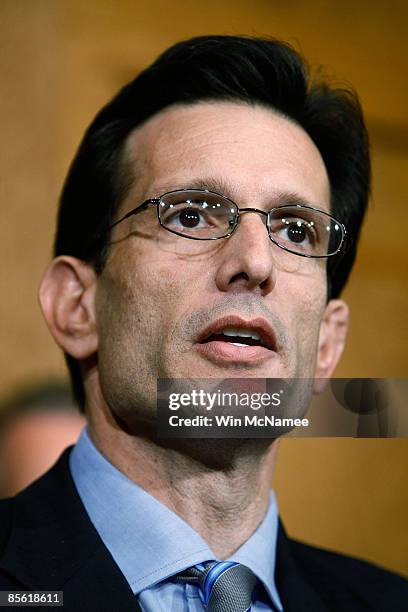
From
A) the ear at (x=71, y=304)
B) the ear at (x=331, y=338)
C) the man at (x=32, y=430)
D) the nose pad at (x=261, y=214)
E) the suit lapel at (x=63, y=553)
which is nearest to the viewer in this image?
the suit lapel at (x=63, y=553)

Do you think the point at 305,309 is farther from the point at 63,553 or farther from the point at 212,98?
the point at 63,553

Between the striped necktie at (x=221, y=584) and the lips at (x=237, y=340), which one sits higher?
the lips at (x=237, y=340)

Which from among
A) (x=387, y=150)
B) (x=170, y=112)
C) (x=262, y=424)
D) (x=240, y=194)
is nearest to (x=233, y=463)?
(x=262, y=424)

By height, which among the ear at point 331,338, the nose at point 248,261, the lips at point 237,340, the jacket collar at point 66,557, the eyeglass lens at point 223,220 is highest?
the eyeglass lens at point 223,220

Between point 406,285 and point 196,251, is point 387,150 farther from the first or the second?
point 196,251

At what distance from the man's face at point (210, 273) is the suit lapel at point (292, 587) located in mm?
305

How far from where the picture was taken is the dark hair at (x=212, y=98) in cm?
134

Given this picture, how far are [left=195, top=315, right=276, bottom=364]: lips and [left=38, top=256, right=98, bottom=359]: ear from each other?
25 cm

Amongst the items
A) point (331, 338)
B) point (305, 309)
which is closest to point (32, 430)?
point (331, 338)

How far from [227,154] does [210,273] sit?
19 centimetres

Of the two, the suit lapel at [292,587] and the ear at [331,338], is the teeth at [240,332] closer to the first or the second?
the ear at [331,338]

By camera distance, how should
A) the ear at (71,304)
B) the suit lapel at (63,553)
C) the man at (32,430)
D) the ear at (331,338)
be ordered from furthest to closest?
the man at (32,430) → the ear at (331,338) → the ear at (71,304) → the suit lapel at (63,553)

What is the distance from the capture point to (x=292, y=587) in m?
1.27

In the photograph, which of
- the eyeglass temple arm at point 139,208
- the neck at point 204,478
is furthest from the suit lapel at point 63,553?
the eyeglass temple arm at point 139,208
